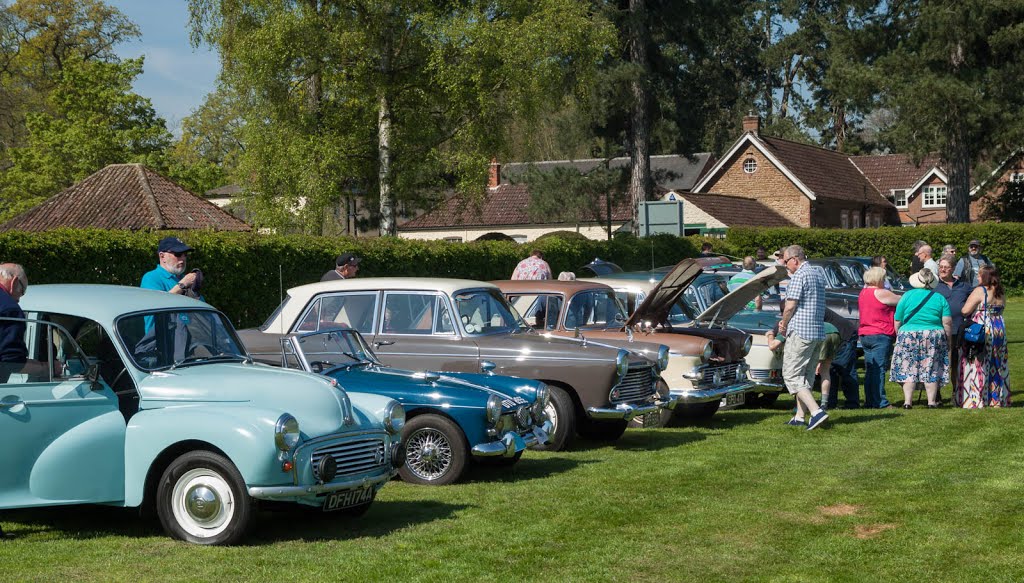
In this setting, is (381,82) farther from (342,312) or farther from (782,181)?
(782,181)

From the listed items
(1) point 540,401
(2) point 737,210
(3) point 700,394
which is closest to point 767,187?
(2) point 737,210

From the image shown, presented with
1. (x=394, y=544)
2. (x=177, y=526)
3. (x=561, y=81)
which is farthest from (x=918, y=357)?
(x=561, y=81)

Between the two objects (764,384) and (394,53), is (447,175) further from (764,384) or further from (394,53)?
(764,384)

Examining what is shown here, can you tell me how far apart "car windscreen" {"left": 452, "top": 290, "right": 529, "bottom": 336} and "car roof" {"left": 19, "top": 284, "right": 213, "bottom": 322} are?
3561mm

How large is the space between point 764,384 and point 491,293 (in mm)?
4089

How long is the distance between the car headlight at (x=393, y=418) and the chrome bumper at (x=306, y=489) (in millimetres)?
451

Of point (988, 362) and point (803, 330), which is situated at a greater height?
point (803, 330)

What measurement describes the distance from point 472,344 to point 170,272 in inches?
119

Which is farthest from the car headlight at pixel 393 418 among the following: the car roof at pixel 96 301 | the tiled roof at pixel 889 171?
the tiled roof at pixel 889 171

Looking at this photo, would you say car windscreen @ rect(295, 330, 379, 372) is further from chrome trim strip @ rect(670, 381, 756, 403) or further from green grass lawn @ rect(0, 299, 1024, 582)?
chrome trim strip @ rect(670, 381, 756, 403)

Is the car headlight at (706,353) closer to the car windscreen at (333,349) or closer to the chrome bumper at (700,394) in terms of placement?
the chrome bumper at (700,394)

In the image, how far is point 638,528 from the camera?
7703 mm

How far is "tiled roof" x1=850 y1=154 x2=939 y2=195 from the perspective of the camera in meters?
70.4

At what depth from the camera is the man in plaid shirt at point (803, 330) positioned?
12.1 meters
